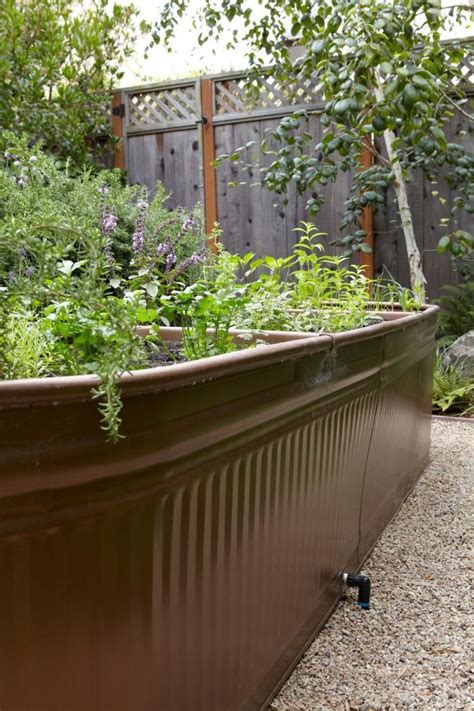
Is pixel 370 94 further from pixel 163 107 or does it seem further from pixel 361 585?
pixel 361 585

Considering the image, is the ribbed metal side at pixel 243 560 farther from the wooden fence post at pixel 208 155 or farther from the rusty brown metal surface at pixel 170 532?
the wooden fence post at pixel 208 155

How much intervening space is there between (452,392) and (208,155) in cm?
337

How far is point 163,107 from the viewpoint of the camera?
6.77 meters

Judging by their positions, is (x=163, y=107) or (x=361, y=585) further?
(x=163, y=107)

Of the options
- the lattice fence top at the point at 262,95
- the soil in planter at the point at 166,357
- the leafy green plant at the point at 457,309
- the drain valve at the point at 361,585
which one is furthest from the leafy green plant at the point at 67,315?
the lattice fence top at the point at 262,95

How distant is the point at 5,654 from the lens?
2.93 feet

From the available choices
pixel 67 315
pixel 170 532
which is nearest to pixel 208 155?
pixel 67 315

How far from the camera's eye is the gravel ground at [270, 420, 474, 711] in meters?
1.59

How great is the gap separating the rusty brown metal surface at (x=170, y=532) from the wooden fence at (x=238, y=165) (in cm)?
425

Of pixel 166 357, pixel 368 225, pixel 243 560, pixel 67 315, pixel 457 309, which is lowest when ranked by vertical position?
pixel 243 560

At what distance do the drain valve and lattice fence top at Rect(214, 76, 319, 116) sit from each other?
4.75m

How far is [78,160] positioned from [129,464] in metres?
6.41

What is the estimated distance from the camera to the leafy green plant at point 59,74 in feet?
20.6

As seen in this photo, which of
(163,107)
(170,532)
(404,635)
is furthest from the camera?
(163,107)
